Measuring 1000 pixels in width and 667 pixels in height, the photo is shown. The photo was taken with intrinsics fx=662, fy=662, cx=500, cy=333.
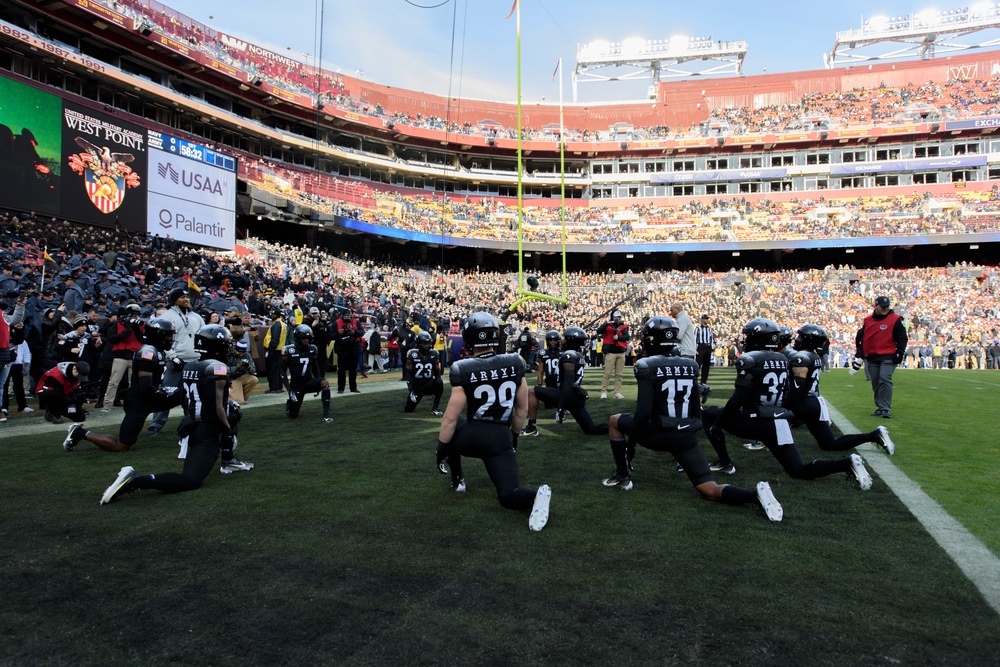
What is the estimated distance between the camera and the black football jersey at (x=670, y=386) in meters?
5.19

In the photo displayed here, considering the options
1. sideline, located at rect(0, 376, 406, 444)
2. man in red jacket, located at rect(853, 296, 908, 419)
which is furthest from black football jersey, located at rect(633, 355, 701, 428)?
sideline, located at rect(0, 376, 406, 444)

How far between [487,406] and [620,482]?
1559mm

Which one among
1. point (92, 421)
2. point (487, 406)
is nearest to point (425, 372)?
point (92, 421)

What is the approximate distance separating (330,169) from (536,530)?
4318cm

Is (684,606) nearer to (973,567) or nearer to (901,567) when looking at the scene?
(901,567)

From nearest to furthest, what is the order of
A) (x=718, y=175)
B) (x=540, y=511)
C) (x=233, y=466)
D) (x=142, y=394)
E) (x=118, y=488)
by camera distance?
1. (x=540, y=511)
2. (x=118, y=488)
3. (x=233, y=466)
4. (x=142, y=394)
5. (x=718, y=175)

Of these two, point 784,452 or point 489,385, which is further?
point 784,452

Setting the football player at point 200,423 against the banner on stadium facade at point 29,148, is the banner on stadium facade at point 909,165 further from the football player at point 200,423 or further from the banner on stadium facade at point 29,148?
the football player at point 200,423

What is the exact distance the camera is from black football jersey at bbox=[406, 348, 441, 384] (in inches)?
441

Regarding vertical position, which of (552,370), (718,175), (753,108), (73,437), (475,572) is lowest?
(475,572)

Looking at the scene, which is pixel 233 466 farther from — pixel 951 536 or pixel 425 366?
pixel 951 536

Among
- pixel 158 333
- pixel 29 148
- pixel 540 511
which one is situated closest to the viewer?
pixel 540 511

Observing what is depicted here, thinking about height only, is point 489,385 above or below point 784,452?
above

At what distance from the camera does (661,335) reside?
5.30 metres
